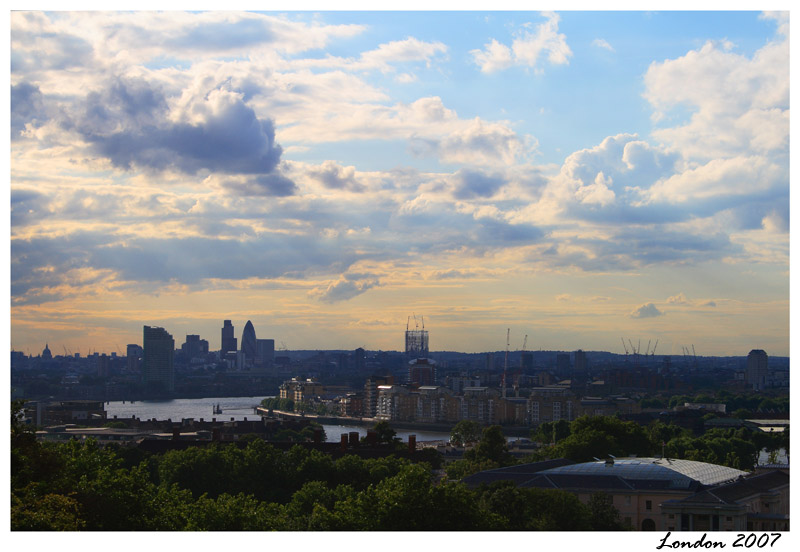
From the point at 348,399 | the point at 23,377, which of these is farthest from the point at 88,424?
the point at 23,377

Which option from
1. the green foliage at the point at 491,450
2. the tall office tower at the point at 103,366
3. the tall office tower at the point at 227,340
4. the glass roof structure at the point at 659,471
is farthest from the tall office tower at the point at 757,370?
the tall office tower at the point at 227,340

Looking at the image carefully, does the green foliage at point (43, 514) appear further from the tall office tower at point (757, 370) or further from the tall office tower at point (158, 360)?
the tall office tower at point (158, 360)

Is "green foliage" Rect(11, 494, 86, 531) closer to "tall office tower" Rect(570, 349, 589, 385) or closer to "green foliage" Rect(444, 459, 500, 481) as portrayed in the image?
"green foliage" Rect(444, 459, 500, 481)

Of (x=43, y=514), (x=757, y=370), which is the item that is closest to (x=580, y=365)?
(x=757, y=370)

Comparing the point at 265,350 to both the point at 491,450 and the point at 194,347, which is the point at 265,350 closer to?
the point at 194,347

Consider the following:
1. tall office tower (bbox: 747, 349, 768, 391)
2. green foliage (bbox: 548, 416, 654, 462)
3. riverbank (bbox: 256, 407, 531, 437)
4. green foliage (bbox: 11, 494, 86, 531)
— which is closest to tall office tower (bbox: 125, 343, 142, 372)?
riverbank (bbox: 256, 407, 531, 437)
